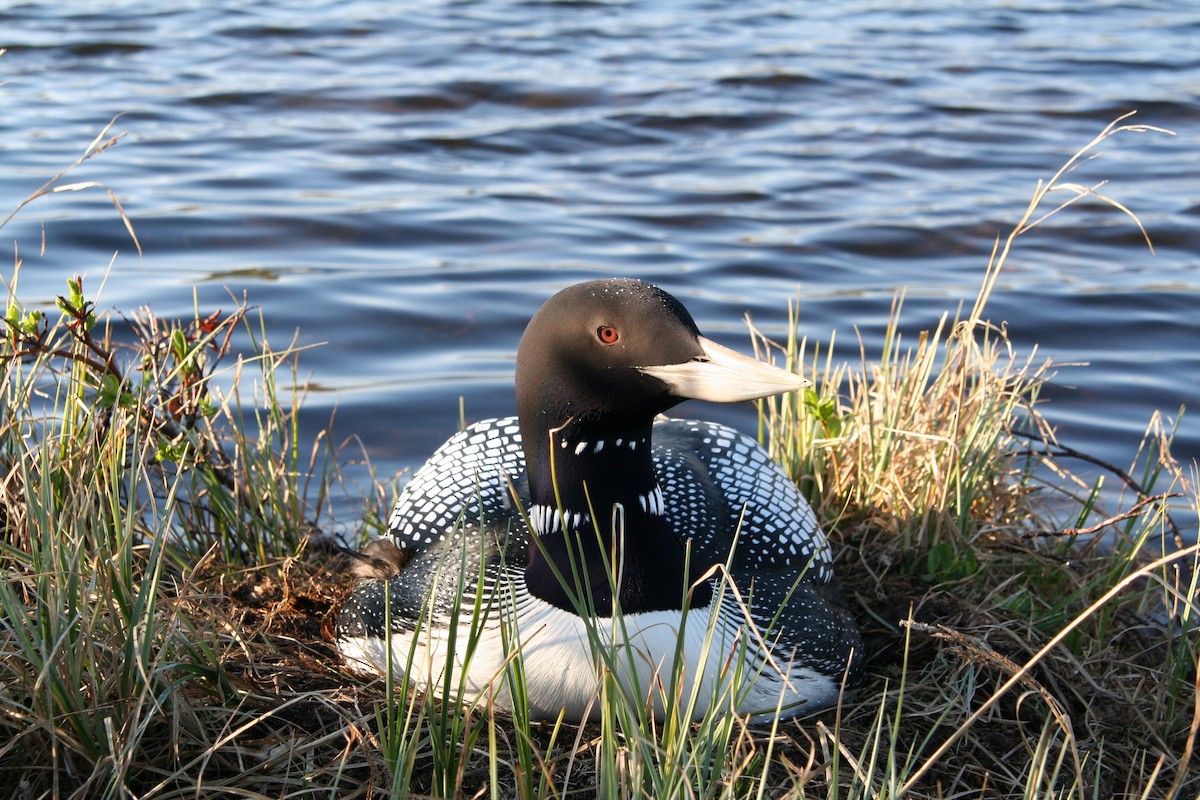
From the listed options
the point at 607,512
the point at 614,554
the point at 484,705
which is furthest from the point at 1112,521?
the point at 484,705

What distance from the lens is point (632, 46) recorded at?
10.3 metres

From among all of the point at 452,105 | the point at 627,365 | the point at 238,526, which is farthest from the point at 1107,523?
the point at 452,105

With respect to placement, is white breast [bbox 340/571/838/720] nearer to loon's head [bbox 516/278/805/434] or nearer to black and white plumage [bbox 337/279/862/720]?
black and white plumage [bbox 337/279/862/720]

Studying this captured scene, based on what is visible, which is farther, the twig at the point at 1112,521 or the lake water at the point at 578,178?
the lake water at the point at 578,178

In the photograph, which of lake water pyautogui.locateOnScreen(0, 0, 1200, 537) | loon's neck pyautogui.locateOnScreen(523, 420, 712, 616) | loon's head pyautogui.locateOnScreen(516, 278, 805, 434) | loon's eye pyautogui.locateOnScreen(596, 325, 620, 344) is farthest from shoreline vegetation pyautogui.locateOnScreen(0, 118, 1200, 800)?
lake water pyautogui.locateOnScreen(0, 0, 1200, 537)

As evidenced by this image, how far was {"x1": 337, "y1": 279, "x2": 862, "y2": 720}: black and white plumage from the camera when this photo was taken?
7.85ft

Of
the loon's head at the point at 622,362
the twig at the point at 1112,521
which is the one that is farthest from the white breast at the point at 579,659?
→ the twig at the point at 1112,521

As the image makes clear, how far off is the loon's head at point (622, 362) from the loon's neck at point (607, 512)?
0.04m

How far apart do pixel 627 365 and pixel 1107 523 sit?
1.31 meters

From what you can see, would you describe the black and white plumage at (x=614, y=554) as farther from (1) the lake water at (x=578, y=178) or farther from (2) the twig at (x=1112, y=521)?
(1) the lake water at (x=578, y=178)

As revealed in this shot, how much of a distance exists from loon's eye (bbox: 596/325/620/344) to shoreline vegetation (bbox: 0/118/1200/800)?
0.65 metres

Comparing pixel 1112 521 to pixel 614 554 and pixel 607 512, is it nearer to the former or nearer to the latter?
pixel 607 512

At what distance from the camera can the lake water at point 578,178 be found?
5.65 m

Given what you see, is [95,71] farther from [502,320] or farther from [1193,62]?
[1193,62]
